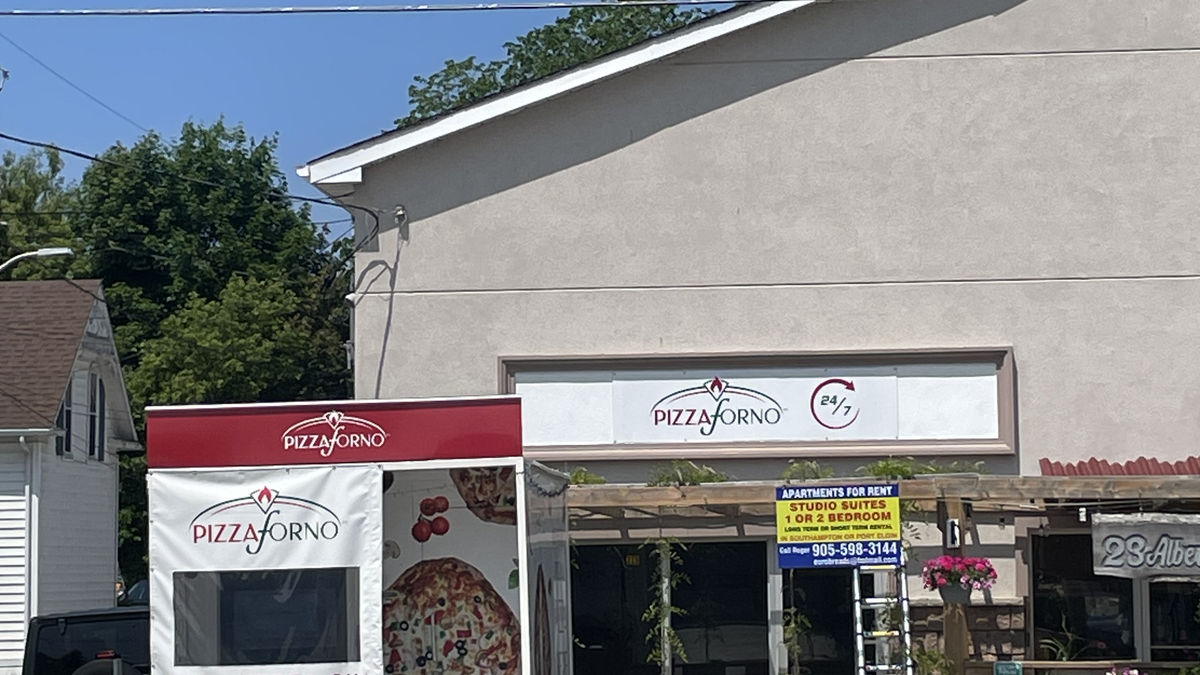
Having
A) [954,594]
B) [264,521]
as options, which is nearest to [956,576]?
[954,594]

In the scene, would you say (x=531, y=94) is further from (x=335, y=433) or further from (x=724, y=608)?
(x=335, y=433)

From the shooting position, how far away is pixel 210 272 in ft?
164

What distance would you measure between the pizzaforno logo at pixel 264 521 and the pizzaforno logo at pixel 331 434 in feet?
1.13

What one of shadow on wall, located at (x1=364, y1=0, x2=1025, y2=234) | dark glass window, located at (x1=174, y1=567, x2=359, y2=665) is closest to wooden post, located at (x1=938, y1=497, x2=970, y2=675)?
shadow on wall, located at (x1=364, y1=0, x2=1025, y2=234)

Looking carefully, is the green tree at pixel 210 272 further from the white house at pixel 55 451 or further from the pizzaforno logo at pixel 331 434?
the pizzaforno logo at pixel 331 434

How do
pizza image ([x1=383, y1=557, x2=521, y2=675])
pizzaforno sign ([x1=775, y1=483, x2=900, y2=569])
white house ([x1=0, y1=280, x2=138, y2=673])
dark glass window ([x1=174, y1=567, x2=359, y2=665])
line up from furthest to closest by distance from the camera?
white house ([x1=0, y1=280, x2=138, y2=673]), pizzaforno sign ([x1=775, y1=483, x2=900, y2=569]), pizza image ([x1=383, y1=557, x2=521, y2=675]), dark glass window ([x1=174, y1=567, x2=359, y2=665])

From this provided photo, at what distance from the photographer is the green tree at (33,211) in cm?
5166

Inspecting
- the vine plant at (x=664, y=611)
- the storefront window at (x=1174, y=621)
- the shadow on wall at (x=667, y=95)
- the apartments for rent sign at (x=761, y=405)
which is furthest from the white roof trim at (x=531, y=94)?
the storefront window at (x=1174, y=621)

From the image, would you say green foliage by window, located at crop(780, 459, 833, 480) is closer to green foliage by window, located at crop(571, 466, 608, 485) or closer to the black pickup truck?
green foliage by window, located at crop(571, 466, 608, 485)

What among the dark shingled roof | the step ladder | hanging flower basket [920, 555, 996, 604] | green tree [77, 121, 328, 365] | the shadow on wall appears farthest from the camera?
green tree [77, 121, 328, 365]

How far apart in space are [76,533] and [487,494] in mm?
18224

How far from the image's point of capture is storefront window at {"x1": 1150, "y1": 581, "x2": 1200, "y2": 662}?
56.5 ft

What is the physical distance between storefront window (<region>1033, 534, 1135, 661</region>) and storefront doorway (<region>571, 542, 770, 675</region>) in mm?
2839

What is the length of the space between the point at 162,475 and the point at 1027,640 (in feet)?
31.3
